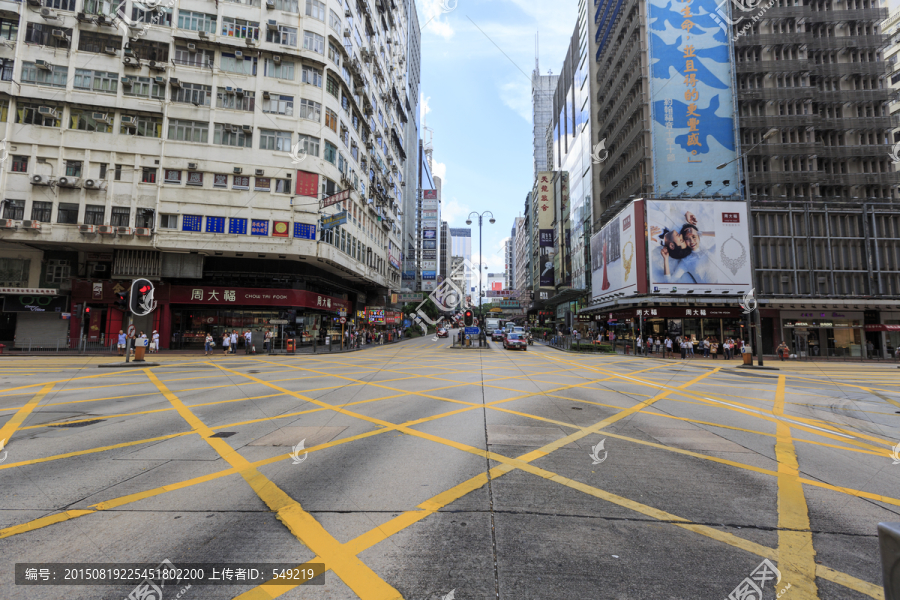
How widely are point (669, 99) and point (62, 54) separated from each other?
183 feet

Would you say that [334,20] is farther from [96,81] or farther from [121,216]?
[121,216]

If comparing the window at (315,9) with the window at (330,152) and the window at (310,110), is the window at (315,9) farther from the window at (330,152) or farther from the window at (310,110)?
the window at (330,152)

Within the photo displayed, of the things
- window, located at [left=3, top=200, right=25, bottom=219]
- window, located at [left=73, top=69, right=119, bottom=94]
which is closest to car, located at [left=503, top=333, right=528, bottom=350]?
window, located at [left=73, top=69, right=119, bottom=94]

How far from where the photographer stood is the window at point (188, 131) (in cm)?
3014

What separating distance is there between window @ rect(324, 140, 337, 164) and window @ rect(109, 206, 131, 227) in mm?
15750

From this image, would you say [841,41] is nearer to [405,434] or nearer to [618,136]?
[618,136]

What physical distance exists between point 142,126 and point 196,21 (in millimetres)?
9600

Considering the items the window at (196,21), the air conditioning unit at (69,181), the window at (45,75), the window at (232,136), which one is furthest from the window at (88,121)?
the window at (196,21)

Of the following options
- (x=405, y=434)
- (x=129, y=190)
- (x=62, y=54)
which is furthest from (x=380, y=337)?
(x=405, y=434)

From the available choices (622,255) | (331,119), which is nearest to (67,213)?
(331,119)

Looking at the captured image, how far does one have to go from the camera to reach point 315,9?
3250 cm

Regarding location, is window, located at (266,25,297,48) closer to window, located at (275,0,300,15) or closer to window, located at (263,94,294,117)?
window, located at (275,0,300,15)

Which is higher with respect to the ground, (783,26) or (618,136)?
(783,26)

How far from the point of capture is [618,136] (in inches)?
2009
